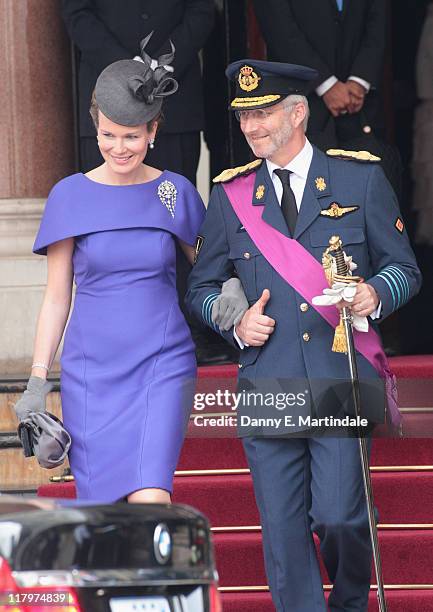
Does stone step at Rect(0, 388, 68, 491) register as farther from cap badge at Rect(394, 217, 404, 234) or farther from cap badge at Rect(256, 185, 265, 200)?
cap badge at Rect(394, 217, 404, 234)

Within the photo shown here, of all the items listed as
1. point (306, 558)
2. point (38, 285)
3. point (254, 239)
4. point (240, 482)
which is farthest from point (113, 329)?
point (38, 285)

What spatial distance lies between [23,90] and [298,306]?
2.87 m

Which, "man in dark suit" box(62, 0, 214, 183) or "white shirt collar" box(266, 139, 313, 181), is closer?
"white shirt collar" box(266, 139, 313, 181)

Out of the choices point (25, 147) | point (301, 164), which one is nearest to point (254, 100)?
point (301, 164)

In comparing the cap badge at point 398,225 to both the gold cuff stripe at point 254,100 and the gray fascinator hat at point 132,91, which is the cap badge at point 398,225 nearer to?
the gold cuff stripe at point 254,100

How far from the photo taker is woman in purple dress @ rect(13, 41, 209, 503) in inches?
177

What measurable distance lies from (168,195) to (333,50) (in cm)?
218

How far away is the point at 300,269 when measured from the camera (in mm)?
4543

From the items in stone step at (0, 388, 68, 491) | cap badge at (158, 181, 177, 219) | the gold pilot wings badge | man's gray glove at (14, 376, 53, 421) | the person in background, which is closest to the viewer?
man's gray glove at (14, 376, 53, 421)

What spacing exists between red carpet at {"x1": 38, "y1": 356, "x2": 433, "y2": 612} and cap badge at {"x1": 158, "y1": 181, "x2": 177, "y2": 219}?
1.22m

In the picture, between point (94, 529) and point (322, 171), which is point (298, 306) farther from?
point (94, 529)

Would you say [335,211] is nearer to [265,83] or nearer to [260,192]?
[260,192]

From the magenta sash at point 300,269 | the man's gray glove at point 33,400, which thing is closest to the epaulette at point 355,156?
the magenta sash at point 300,269

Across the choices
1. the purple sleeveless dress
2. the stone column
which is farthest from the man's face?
the stone column
